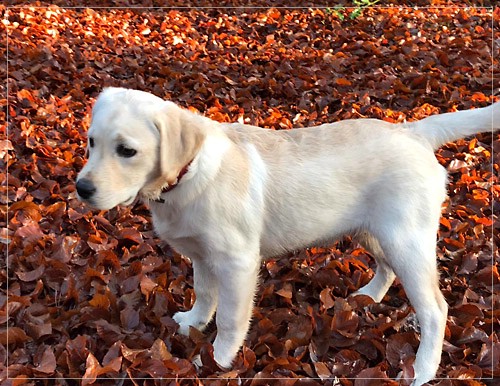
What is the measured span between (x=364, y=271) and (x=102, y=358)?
5.14ft

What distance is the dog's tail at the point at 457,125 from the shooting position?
2703mm

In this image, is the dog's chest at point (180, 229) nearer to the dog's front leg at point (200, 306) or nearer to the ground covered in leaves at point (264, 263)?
the dog's front leg at point (200, 306)

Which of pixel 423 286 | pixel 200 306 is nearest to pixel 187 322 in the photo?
pixel 200 306

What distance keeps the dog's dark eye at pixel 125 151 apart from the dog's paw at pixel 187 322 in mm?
1118

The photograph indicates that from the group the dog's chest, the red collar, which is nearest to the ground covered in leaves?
the dog's chest

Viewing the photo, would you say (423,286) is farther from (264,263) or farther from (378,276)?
(264,263)

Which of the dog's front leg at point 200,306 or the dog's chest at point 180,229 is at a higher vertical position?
the dog's chest at point 180,229

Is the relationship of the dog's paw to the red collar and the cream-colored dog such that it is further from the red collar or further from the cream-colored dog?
the red collar

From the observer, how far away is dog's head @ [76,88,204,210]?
2.26 m

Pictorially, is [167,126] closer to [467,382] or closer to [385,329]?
[385,329]

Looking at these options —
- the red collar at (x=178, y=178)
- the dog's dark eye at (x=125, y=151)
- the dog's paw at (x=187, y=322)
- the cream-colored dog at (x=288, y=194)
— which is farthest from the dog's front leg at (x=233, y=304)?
the dog's dark eye at (x=125, y=151)

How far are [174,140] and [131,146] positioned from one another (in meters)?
0.17

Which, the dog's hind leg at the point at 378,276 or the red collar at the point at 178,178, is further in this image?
the dog's hind leg at the point at 378,276

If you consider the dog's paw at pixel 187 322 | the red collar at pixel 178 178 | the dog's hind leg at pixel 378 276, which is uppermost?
the red collar at pixel 178 178
